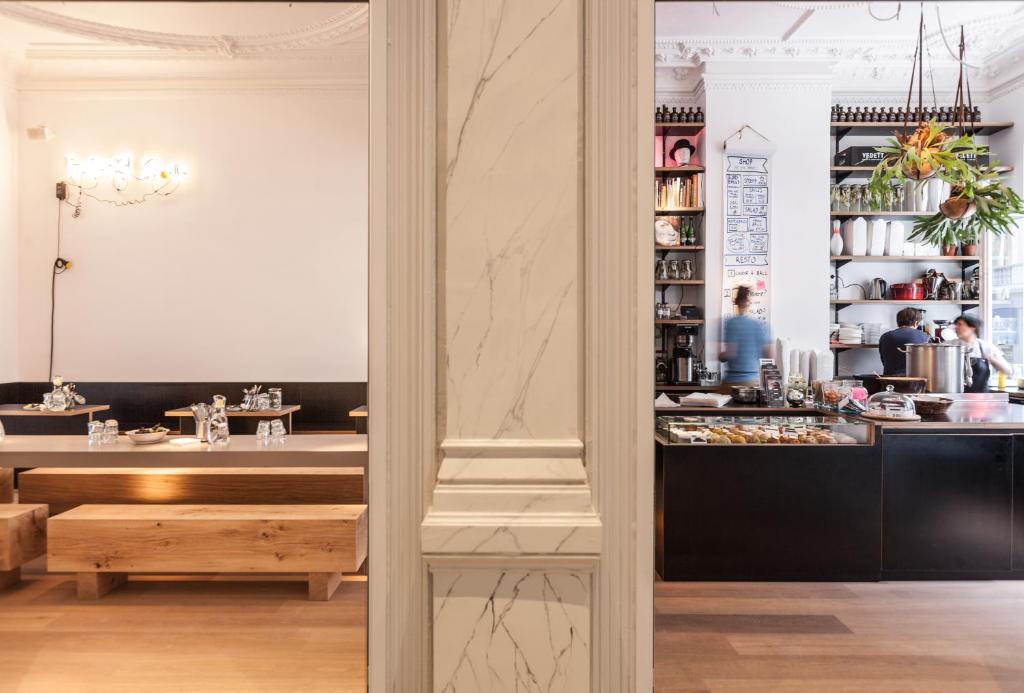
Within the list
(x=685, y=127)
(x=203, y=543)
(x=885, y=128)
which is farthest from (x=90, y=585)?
(x=885, y=128)

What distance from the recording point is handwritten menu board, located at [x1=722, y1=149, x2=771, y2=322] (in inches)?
247

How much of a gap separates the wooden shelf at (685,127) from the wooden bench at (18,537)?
5534 millimetres

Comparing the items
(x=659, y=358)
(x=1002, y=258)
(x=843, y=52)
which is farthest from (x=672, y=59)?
(x=1002, y=258)

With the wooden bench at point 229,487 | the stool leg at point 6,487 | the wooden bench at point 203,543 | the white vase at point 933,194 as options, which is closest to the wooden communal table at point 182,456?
the wooden bench at point 203,543

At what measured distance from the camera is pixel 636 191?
1.82 m

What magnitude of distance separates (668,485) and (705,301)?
9.92 ft

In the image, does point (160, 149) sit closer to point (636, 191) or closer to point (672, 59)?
point (672, 59)

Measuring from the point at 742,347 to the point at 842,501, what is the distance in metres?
2.45

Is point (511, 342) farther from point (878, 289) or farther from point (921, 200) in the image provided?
point (921, 200)

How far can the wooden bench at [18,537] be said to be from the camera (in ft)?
11.3

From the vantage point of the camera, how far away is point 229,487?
3.79 metres

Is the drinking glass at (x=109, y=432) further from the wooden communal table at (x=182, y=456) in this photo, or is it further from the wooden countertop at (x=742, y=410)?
the wooden countertop at (x=742, y=410)

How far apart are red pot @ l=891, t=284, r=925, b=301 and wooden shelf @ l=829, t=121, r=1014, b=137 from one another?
144cm

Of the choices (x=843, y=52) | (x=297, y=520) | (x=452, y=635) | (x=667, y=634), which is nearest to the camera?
(x=452, y=635)
